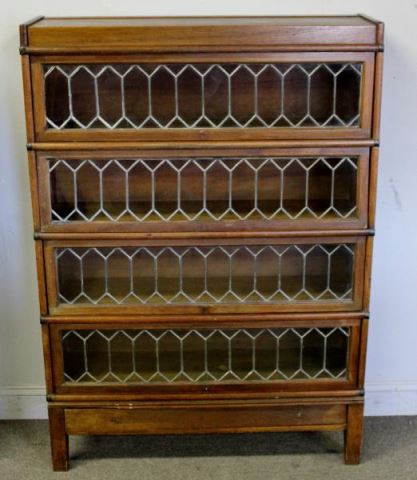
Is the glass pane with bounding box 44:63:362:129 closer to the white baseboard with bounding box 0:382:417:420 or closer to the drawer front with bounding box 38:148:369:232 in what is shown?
the drawer front with bounding box 38:148:369:232

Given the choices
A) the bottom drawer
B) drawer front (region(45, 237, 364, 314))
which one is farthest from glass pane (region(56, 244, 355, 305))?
the bottom drawer

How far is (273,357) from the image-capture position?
186cm

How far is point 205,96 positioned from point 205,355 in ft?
2.13

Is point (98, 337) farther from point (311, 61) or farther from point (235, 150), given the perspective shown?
point (311, 61)

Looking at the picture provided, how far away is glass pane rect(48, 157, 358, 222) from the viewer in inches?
67.0

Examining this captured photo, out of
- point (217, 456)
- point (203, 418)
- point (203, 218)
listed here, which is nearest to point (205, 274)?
point (203, 218)

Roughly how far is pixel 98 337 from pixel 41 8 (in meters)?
0.84

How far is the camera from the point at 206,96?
5.50 feet

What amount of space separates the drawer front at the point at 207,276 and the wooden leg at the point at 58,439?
0.28 metres

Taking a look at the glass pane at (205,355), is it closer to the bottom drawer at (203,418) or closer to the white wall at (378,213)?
the bottom drawer at (203,418)

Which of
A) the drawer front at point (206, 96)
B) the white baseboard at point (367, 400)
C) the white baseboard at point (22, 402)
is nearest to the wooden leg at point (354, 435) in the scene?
the white baseboard at point (367, 400)

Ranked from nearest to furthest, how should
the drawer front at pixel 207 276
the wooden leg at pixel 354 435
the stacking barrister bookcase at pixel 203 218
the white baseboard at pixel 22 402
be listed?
the stacking barrister bookcase at pixel 203 218, the drawer front at pixel 207 276, the wooden leg at pixel 354 435, the white baseboard at pixel 22 402

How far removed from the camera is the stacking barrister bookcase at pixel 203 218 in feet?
5.29

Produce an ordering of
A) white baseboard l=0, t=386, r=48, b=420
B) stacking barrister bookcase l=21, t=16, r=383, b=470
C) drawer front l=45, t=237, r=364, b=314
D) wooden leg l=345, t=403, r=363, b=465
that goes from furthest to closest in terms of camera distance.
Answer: white baseboard l=0, t=386, r=48, b=420
wooden leg l=345, t=403, r=363, b=465
drawer front l=45, t=237, r=364, b=314
stacking barrister bookcase l=21, t=16, r=383, b=470
